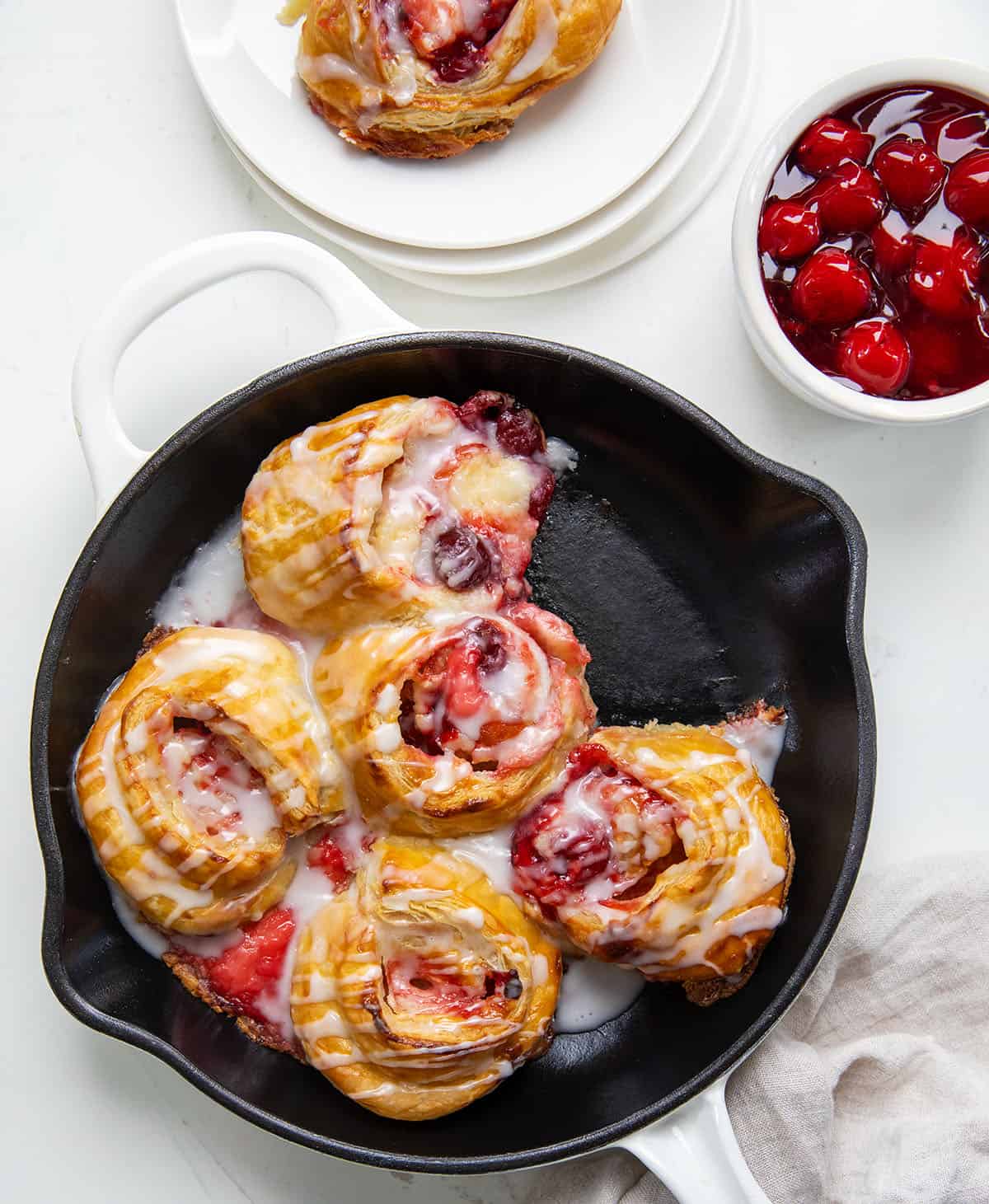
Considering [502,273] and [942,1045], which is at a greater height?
[502,273]

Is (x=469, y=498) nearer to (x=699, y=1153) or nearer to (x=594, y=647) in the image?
(x=594, y=647)

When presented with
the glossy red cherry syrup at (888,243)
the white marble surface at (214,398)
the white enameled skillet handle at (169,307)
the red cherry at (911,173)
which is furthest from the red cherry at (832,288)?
the white enameled skillet handle at (169,307)

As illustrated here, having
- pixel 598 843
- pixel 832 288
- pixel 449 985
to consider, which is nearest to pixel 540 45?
pixel 832 288

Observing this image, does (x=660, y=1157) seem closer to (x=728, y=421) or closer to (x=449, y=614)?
(x=449, y=614)

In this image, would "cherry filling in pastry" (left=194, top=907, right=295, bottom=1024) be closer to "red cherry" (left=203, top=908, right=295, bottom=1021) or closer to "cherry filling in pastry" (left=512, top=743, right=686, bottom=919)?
"red cherry" (left=203, top=908, right=295, bottom=1021)

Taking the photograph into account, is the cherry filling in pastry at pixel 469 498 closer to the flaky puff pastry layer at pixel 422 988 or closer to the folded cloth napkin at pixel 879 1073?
the flaky puff pastry layer at pixel 422 988

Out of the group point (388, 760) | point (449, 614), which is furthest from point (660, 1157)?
point (449, 614)

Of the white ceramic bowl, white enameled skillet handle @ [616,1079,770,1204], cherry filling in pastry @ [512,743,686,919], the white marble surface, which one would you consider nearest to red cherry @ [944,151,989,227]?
the white ceramic bowl
